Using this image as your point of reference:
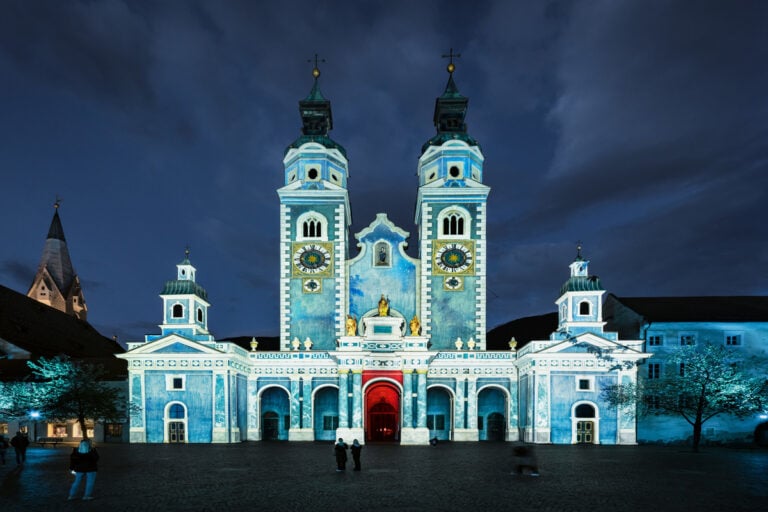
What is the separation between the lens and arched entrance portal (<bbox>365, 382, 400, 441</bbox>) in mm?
50312

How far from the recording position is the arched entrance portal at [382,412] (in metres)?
50.3

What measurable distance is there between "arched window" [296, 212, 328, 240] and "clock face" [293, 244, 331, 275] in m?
0.88

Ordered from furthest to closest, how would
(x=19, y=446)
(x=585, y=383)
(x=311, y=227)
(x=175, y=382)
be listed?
(x=311, y=227) < (x=175, y=382) < (x=585, y=383) < (x=19, y=446)

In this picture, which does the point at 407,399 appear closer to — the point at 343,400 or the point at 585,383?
the point at 343,400

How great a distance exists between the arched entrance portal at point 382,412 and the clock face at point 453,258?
1108cm

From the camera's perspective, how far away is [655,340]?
1876 inches

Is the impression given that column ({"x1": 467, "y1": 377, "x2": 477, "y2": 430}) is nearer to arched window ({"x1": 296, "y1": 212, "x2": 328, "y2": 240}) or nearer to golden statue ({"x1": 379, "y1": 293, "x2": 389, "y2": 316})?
golden statue ({"x1": 379, "y1": 293, "x2": 389, "y2": 316})

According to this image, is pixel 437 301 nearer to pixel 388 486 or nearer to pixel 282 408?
pixel 282 408

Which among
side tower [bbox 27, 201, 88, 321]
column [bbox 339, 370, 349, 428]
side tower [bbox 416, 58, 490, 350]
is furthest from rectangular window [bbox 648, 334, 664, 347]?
side tower [bbox 27, 201, 88, 321]

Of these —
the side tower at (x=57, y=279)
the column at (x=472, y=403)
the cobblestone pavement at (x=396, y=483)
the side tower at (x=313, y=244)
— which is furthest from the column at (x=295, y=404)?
→ the side tower at (x=57, y=279)

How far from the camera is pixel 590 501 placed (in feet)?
60.7

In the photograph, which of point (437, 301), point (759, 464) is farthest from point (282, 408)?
point (759, 464)

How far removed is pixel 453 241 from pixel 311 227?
12539 millimetres

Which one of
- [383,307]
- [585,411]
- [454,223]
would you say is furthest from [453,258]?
[585,411]
